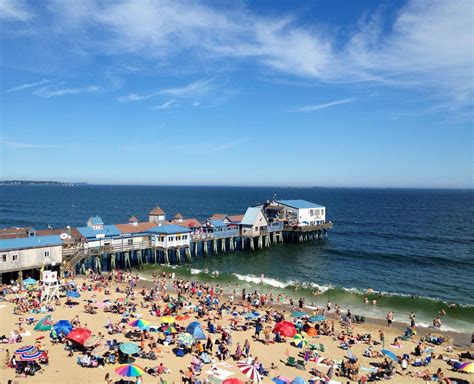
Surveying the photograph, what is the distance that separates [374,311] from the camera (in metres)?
34.0

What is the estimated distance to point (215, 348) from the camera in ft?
77.0

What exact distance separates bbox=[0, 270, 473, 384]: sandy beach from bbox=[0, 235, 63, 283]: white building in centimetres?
410

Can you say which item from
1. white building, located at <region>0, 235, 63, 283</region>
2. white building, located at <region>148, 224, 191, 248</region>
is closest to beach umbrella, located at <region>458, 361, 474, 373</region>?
white building, located at <region>0, 235, 63, 283</region>

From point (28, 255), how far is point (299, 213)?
4283 cm

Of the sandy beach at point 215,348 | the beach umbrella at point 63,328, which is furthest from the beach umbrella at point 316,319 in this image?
the beach umbrella at point 63,328

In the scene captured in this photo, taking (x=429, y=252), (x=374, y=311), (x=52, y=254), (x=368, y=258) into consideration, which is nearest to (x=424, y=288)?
(x=374, y=311)

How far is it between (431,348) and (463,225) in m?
76.4

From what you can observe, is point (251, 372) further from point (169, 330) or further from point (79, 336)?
point (79, 336)

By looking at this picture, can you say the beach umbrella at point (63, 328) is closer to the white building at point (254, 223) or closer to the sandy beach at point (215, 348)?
the sandy beach at point (215, 348)

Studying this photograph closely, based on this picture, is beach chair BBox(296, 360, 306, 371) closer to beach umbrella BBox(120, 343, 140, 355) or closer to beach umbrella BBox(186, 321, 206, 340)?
beach umbrella BBox(186, 321, 206, 340)

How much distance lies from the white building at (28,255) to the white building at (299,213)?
38.9 metres

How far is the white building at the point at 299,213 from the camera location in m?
68.5

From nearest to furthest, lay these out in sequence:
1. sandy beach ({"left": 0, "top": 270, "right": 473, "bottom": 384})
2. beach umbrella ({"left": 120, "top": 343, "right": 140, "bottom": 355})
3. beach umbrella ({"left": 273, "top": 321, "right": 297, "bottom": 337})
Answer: sandy beach ({"left": 0, "top": 270, "right": 473, "bottom": 384})
beach umbrella ({"left": 120, "top": 343, "right": 140, "bottom": 355})
beach umbrella ({"left": 273, "top": 321, "right": 297, "bottom": 337})

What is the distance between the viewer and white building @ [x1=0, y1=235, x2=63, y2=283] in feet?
116
